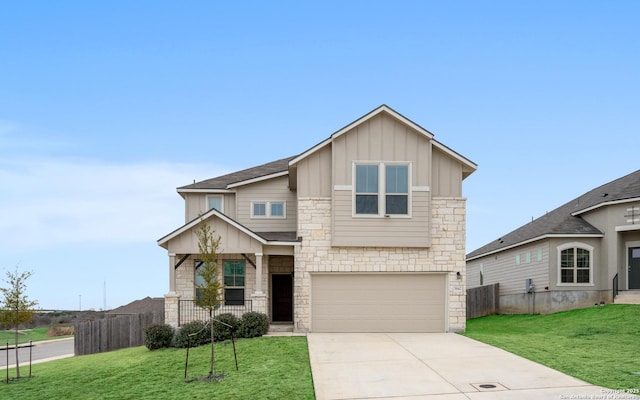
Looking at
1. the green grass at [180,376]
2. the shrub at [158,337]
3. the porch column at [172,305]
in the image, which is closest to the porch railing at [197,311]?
the porch column at [172,305]

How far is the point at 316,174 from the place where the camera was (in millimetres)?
20641

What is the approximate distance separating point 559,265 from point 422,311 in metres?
9.44


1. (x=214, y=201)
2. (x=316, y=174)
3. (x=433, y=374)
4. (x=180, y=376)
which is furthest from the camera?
(x=214, y=201)

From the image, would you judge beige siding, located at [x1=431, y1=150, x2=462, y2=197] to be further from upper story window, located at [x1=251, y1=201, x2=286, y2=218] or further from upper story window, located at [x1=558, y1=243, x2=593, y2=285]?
upper story window, located at [x1=558, y1=243, x2=593, y2=285]

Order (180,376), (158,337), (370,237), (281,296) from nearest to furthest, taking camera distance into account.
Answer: (180,376) < (158,337) < (370,237) < (281,296)

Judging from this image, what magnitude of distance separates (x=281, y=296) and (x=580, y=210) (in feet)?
51.3

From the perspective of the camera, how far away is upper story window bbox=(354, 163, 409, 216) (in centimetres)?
2011

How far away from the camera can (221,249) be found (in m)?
20.5

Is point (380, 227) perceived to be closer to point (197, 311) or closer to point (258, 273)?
point (258, 273)

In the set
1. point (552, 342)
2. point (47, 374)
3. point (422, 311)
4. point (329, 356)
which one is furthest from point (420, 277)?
point (47, 374)

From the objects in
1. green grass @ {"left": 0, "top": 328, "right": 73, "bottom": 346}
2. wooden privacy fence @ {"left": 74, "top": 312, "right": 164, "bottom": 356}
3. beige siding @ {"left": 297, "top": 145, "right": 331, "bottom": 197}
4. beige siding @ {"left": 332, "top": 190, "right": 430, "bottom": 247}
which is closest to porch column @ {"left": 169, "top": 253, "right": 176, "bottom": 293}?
wooden privacy fence @ {"left": 74, "top": 312, "right": 164, "bottom": 356}

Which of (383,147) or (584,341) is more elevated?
(383,147)

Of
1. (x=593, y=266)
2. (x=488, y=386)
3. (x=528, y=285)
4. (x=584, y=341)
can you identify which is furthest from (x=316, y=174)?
(x=593, y=266)

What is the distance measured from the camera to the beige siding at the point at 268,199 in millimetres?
23758
